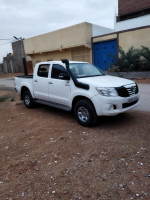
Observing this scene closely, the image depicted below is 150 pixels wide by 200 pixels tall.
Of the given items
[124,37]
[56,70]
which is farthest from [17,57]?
[56,70]

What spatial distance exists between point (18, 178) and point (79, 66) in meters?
3.72

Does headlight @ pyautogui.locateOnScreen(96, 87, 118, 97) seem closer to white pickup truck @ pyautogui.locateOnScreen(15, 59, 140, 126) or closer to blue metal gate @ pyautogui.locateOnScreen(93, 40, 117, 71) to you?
white pickup truck @ pyautogui.locateOnScreen(15, 59, 140, 126)

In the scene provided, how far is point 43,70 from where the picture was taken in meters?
5.62

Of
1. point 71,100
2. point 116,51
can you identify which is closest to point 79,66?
point 71,100

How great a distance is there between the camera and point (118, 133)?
3863mm

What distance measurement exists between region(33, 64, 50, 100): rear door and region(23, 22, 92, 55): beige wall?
11.7 meters

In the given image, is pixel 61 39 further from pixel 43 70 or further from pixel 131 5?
pixel 43 70

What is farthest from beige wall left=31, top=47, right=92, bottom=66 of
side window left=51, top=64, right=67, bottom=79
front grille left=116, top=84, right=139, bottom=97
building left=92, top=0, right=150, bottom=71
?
front grille left=116, top=84, right=139, bottom=97

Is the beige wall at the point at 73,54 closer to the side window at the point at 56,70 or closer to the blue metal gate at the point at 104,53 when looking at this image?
the blue metal gate at the point at 104,53

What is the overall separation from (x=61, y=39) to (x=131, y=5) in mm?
12827

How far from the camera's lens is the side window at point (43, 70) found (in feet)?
17.8

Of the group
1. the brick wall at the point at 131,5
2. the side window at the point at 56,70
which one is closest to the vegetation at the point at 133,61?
the side window at the point at 56,70

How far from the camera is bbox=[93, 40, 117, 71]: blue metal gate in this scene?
14977mm

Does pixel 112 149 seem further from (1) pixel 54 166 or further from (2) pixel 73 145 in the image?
(1) pixel 54 166
